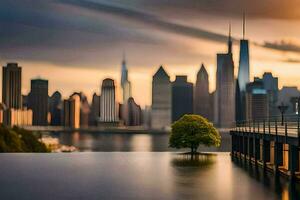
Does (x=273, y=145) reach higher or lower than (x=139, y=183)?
higher

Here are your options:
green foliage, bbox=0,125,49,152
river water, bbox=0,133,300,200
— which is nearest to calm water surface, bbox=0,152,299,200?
river water, bbox=0,133,300,200

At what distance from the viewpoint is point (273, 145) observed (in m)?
68.0

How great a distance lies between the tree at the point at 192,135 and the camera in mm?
106062

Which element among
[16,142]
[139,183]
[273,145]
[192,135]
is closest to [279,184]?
[139,183]

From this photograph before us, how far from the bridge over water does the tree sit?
16.5 feet

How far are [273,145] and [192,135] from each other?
39085 millimetres

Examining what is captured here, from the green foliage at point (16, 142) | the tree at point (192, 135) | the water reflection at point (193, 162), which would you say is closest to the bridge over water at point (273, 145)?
the tree at point (192, 135)

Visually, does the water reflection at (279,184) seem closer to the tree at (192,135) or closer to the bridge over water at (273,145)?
the bridge over water at (273,145)

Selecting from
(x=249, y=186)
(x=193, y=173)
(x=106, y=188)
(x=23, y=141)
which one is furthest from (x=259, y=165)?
(x=23, y=141)

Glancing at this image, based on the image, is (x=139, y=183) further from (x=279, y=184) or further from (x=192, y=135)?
(x=192, y=135)

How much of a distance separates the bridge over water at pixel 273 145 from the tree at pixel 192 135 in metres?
5.03

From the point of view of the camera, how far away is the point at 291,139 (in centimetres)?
5400

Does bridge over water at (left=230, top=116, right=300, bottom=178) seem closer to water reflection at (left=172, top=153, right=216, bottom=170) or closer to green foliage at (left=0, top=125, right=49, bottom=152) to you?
water reflection at (left=172, top=153, right=216, bottom=170)

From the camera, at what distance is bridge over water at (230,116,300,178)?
5422cm
